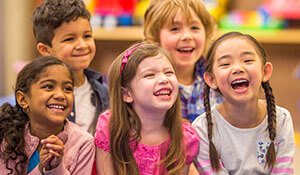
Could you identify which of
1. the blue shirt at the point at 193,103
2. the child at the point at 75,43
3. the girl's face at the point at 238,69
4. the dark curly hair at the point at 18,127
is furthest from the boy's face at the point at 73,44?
the girl's face at the point at 238,69

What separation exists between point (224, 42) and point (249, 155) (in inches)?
13.3

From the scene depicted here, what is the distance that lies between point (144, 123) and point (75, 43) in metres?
0.39

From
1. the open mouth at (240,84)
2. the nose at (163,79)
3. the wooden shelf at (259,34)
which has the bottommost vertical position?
the wooden shelf at (259,34)

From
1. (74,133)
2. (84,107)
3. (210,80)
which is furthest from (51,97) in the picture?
(210,80)

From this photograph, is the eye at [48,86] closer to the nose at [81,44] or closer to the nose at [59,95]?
the nose at [59,95]

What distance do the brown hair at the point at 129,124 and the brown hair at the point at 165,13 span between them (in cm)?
37

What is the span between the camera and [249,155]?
1.85 meters

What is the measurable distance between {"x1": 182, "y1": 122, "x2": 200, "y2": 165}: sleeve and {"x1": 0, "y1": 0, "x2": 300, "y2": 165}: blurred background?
191cm

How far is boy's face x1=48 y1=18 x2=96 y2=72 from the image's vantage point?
6.70 feet

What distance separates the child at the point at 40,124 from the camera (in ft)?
5.82

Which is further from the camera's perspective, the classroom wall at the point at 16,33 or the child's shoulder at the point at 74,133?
the classroom wall at the point at 16,33

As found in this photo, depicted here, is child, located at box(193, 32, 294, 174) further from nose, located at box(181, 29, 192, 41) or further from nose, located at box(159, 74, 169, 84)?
nose, located at box(181, 29, 192, 41)

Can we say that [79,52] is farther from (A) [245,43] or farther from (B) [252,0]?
(B) [252,0]

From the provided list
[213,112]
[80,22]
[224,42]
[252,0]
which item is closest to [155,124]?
[213,112]
